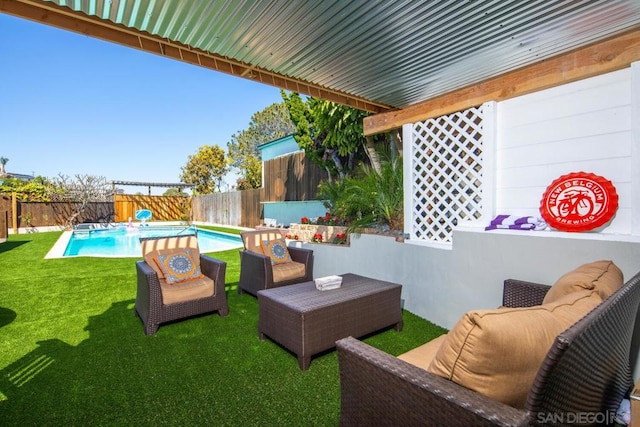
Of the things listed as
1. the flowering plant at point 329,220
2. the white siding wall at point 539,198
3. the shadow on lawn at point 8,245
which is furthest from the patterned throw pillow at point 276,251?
the shadow on lawn at point 8,245

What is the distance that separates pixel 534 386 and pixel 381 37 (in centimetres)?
282

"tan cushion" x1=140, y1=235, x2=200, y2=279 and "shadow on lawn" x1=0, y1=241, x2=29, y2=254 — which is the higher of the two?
"tan cushion" x1=140, y1=235, x2=200, y2=279

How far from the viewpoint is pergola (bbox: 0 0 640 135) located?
2.42 m

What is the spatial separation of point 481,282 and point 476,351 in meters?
2.56

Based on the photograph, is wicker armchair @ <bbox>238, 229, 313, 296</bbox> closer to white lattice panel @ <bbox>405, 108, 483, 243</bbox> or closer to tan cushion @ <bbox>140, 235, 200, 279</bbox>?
tan cushion @ <bbox>140, 235, 200, 279</bbox>

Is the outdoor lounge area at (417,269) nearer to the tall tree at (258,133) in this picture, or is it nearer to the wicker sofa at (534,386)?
the wicker sofa at (534,386)

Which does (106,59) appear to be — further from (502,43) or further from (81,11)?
(502,43)

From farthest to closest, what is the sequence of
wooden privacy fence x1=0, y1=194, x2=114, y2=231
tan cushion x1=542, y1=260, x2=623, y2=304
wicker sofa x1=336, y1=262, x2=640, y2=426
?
wooden privacy fence x1=0, y1=194, x2=114, y2=231 → tan cushion x1=542, y1=260, x2=623, y2=304 → wicker sofa x1=336, y1=262, x2=640, y2=426

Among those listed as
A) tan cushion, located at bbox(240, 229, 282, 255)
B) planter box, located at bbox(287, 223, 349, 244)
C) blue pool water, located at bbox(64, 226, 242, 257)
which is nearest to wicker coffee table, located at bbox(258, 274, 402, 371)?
tan cushion, located at bbox(240, 229, 282, 255)

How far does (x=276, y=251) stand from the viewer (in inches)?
198

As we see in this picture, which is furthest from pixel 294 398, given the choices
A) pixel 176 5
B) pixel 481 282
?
pixel 176 5

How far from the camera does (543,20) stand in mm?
2566

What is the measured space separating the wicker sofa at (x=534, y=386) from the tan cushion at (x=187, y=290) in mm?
2586

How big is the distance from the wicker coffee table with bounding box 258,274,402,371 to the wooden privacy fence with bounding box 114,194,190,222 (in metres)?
20.5
